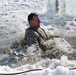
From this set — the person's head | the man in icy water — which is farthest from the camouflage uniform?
the person's head

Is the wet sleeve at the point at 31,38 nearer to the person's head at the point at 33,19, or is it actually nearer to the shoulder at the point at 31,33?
the shoulder at the point at 31,33

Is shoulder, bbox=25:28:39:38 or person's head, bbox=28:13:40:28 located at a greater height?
person's head, bbox=28:13:40:28

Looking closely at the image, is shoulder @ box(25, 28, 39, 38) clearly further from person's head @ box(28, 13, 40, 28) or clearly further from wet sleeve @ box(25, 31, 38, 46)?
person's head @ box(28, 13, 40, 28)

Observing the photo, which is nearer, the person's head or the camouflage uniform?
the camouflage uniform

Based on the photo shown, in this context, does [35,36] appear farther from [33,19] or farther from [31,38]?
[33,19]

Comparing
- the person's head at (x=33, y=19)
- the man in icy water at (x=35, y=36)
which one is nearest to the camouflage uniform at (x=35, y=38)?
the man in icy water at (x=35, y=36)

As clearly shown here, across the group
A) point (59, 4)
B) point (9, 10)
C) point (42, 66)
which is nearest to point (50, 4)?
point (59, 4)

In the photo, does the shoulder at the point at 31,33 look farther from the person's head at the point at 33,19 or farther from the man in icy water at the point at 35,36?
the person's head at the point at 33,19

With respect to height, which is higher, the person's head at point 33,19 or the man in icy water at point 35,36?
the person's head at point 33,19

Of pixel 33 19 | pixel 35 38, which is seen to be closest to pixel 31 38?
pixel 35 38

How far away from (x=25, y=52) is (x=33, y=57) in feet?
1.40

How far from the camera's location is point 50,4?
17781mm

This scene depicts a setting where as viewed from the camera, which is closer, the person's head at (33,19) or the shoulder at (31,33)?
the shoulder at (31,33)

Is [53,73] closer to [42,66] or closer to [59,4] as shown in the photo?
[42,66]
